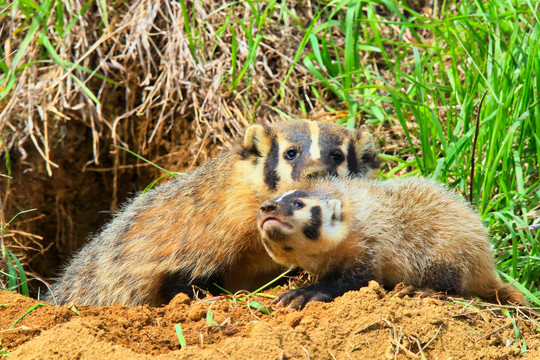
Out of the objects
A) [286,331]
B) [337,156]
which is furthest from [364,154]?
[286,331]

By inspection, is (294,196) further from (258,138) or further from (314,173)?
(258,138)

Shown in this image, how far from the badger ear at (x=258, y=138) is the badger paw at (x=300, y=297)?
0.86 m

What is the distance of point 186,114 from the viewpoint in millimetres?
5363

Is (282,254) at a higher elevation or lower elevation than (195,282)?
higher

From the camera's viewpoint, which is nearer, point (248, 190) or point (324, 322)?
point (324, 322)

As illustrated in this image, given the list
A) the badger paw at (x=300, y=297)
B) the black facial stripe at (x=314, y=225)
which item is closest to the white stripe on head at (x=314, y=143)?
the black facial stripe at (x=314, y=225)

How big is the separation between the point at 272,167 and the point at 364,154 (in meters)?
0.52

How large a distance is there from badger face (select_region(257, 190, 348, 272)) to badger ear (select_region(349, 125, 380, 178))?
56cm

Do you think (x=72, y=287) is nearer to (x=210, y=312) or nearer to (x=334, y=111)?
(x=210, y=312)

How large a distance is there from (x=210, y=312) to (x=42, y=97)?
2984 mm

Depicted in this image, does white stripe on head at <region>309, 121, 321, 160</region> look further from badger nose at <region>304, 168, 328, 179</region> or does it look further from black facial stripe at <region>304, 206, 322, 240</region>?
black facial stripe at <region>304, 206, 322, 240</region>

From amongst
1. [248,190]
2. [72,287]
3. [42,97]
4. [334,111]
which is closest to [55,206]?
[42,97]

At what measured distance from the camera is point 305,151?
3348mm

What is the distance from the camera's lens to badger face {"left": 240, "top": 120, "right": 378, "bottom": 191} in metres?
3.32
